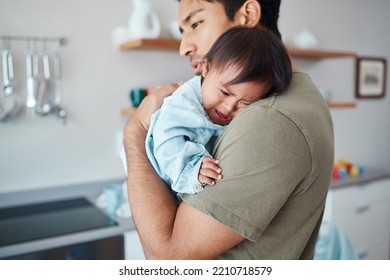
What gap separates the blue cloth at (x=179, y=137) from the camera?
50cm

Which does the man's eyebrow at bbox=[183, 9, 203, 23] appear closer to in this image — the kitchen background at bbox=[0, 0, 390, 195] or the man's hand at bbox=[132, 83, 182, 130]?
the man's hand at bbox=[132, 83, 182, 130]

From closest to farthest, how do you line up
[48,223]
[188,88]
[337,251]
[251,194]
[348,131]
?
[251,194] < [188,88] < [48,223] < [337,251] < [348,131]

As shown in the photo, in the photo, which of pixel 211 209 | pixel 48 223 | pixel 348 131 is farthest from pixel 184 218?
pixel 348 131

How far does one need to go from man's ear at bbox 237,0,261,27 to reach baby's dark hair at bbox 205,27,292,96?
120mm

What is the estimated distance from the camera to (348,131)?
219 centimetres

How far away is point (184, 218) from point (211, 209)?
51 mm

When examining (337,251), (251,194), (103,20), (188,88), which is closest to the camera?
(251,194)

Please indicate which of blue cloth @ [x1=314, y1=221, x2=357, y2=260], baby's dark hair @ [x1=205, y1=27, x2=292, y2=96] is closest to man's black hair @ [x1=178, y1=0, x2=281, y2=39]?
baby's dark hair @ [x1=205, y1=27, x2=292, y2=96]

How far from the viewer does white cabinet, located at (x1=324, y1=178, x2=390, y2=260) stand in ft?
5.77

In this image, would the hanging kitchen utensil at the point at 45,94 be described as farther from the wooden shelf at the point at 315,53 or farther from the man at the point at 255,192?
the wooden shelf at the point at 315,53

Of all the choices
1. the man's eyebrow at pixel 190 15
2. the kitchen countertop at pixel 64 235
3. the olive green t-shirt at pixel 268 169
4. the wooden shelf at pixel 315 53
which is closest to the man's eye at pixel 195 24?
the man's eyebrow at pixel 190 15

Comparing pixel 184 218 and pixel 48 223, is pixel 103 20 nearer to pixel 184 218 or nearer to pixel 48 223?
pixel 48 223

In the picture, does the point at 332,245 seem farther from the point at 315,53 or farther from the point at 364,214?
the point at 315,53
